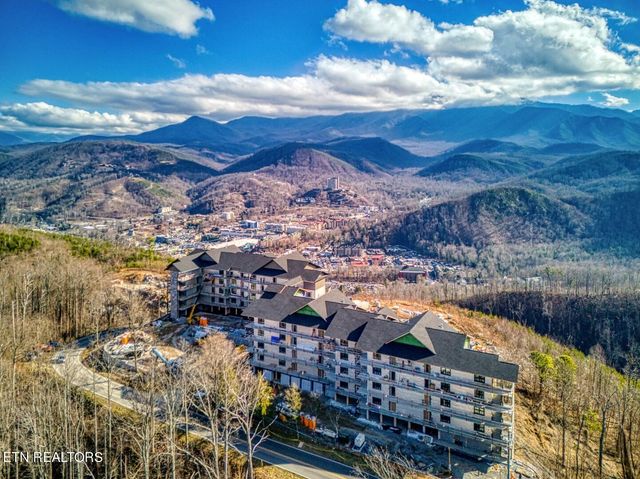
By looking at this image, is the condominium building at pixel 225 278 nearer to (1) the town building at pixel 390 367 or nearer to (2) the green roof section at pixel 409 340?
(1) the town building at pixel 390 367

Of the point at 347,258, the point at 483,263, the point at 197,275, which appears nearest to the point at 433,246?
the point at 483,263

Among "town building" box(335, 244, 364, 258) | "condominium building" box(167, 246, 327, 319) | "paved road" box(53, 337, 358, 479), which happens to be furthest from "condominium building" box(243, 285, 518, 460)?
"town building" box(335, 244, 364, 258)

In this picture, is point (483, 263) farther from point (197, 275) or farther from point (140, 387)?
point (140, 387)

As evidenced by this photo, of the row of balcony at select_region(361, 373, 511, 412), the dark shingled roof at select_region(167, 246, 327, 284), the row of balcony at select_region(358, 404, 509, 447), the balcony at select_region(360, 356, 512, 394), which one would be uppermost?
the dark shingled roof at select_region(167, 246, 327, 284)

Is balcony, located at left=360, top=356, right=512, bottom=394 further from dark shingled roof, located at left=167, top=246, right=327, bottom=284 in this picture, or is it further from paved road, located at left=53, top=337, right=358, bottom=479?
dark shingled roof, located at left=167, top=246, right=327, bottom=284

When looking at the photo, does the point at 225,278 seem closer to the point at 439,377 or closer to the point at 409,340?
the point at 409,340

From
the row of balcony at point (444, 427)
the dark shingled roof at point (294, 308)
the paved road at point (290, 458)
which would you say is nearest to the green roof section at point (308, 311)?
the dark shingled roof at point (294, 308)

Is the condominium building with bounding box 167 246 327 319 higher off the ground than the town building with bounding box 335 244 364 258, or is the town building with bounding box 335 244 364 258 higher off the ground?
the condominium building with bounding box 167 246 327 319
